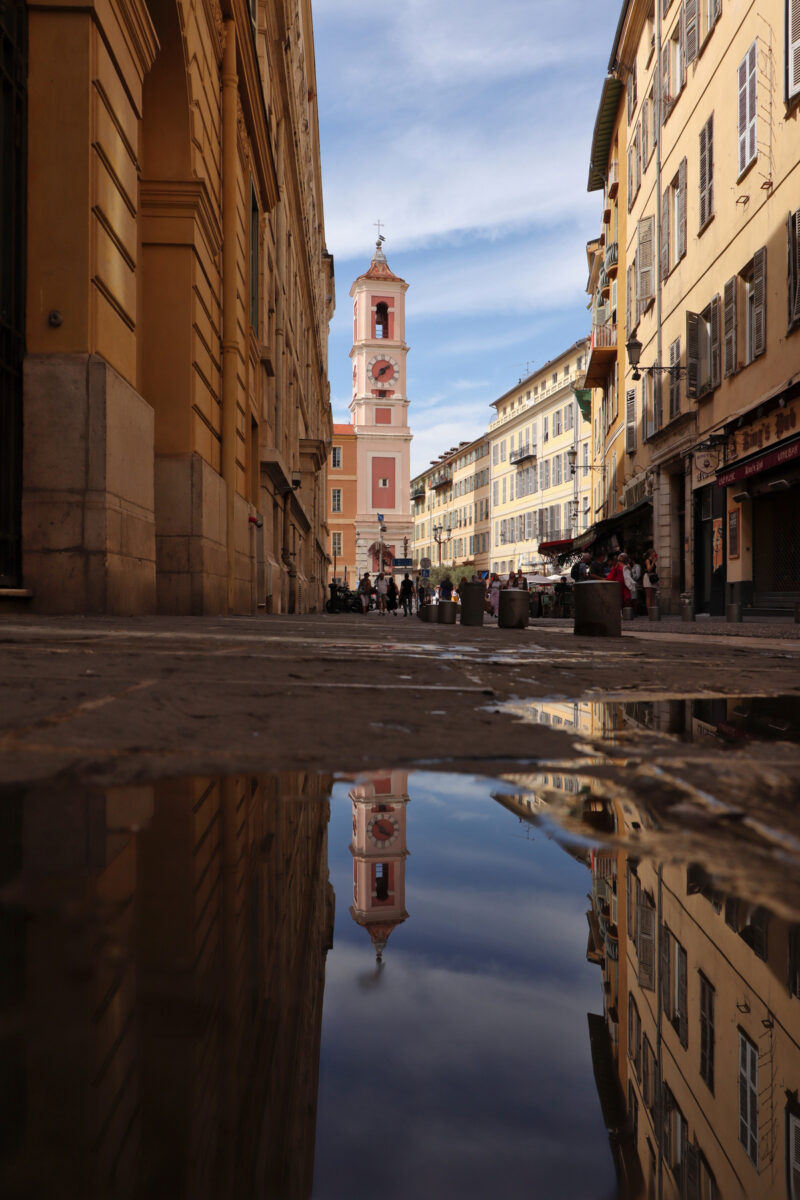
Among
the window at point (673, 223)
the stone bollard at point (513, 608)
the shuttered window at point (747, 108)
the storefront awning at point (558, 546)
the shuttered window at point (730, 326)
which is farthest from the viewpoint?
the storefront awning at point (558, 546)

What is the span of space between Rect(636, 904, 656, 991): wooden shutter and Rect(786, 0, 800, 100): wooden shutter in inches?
562

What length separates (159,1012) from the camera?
52cm

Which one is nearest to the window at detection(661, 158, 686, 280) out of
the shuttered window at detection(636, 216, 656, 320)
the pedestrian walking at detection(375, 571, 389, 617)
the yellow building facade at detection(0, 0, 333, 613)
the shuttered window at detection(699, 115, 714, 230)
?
the shuttered window at detection(636, 216, 656, 320)

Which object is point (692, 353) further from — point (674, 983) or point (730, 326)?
point (674, 983)

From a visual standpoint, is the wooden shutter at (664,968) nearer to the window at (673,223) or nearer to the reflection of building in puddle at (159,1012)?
the reflection of building in puddle at (159,1012)

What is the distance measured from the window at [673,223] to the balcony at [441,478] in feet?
210

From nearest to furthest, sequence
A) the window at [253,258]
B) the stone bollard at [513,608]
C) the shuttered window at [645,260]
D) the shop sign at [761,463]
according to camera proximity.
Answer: the stone bollard at [513,608]
the shop sign at [761,463]
the window at [253,258]
the shuttered window at [645,260]

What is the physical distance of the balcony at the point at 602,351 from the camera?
91.4ft

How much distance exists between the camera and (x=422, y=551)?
9806 centimetres

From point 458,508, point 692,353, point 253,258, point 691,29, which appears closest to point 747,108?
point 692,353

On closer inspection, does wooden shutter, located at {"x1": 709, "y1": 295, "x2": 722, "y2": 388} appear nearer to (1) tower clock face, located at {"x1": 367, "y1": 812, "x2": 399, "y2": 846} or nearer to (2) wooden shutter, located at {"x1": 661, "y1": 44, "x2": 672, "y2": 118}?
(2) wooden shutter, located at {"x1": 661, "y1": 44, "x2": 672, "y2": 118}

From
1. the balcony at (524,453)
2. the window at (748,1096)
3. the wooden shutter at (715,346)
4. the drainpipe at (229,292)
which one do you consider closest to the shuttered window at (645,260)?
the wooden shutter at (715,346)

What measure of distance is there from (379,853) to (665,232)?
2191cm

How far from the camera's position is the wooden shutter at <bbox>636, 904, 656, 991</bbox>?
64 cm
